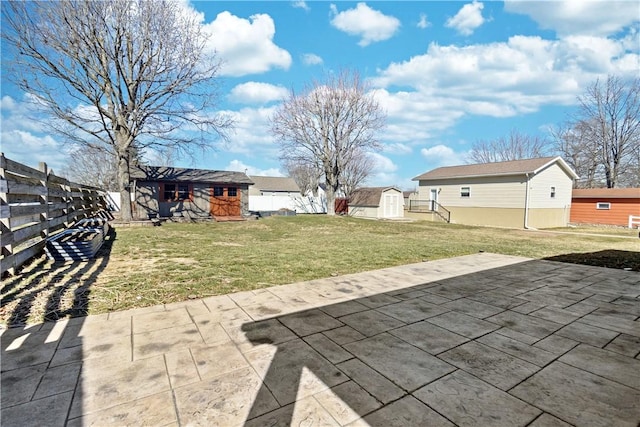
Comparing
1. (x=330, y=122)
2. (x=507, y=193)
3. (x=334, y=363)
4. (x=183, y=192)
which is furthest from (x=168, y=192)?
(x=507, y=193)

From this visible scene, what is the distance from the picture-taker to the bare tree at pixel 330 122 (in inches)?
859

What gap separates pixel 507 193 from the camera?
731 inches

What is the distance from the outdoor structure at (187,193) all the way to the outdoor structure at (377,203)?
12256mm

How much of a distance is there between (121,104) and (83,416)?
559 inches

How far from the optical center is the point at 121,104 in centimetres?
1244

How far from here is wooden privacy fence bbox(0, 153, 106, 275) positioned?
3688 mm

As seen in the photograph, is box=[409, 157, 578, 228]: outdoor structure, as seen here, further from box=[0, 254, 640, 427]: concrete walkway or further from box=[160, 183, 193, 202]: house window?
box=[160, 183, 193, 202]: house window

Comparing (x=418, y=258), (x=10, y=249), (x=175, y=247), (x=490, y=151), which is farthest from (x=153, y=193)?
(x=490, y=151)

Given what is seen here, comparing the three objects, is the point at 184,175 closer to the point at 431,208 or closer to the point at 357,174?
the point at 431,208

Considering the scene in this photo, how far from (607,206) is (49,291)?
93.7ft

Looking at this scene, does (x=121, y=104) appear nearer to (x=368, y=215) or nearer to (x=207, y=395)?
(x=207, y=395)

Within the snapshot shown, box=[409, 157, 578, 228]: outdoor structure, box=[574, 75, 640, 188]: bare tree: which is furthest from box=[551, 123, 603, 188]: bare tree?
box=[409, 157, 578, 228]: outdoor structure

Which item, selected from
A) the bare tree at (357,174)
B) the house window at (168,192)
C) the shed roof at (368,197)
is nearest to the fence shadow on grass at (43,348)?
the house window at (168,192)

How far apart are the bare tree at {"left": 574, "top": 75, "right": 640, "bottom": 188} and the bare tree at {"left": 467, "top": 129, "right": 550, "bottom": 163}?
16.8 feet
